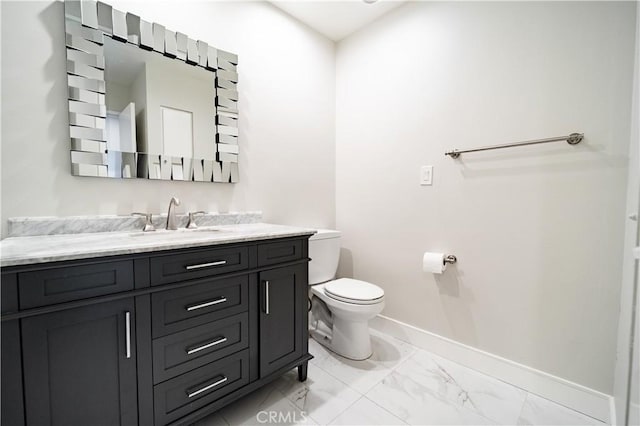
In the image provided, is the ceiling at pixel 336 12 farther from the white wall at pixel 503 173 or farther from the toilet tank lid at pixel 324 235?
the toilet tank lid at pixel 324 235

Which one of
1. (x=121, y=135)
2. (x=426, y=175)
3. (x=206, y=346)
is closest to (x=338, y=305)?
(x=206, y=346)

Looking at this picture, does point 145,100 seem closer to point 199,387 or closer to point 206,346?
point 206,346

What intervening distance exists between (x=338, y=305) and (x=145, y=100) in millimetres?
1599

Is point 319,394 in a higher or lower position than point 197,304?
lower

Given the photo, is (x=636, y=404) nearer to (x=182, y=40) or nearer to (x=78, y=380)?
(x=78, y=380)

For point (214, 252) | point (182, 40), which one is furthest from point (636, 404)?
point (182, 40)

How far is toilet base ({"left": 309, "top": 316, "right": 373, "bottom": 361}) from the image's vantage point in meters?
1.79

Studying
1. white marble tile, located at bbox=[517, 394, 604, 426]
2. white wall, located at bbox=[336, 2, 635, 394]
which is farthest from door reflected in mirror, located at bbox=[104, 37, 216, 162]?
white marble tile, located at bbox=[517, 394, 604, 426]

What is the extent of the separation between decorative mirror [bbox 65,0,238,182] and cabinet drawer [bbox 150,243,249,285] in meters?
0.66

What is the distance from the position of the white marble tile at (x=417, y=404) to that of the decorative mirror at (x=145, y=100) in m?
1.52

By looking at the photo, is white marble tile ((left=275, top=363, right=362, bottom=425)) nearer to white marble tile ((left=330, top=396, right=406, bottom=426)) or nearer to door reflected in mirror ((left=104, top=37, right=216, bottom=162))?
white marble tile ((left=330, top=396, right=406, bottom=426))

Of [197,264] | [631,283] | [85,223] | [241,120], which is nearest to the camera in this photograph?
[631,283]

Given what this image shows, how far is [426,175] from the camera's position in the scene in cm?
190

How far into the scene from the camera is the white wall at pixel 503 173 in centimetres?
130
